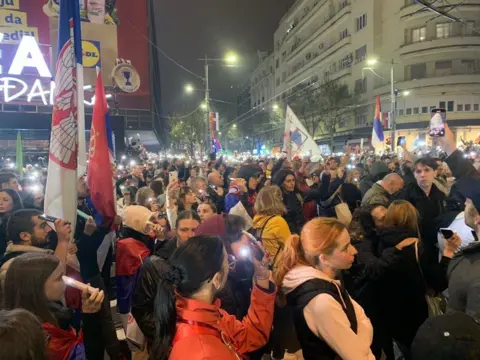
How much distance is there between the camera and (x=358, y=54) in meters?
50.2

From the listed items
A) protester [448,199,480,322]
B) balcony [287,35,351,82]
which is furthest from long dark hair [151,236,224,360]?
balcony [287,35,351,82]

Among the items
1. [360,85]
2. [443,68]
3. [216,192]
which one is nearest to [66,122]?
[216,192]

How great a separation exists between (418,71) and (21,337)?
46.9m

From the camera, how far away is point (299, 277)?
2582 mm

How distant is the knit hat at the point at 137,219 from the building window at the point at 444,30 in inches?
1762

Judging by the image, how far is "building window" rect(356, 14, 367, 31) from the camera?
48281mm

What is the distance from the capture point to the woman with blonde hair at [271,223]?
14.3ft

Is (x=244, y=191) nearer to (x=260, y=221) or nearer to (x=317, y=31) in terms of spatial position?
(x=260, y=221)

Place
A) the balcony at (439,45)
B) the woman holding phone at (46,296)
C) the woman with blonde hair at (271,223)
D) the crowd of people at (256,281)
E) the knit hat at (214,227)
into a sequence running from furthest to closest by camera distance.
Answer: the balcony at (439,45) → the woman with blonde hair at (271,223) → the knit hat at (214,227) → the woman holding phone at (46,296) → the crowd of people at (256,281)

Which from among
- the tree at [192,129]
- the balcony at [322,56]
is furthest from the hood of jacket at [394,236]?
the balcony at [322,56]

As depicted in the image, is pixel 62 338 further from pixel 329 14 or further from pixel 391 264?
pixel 329 14

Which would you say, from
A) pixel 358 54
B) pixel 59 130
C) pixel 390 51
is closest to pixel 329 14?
pixel 358 54

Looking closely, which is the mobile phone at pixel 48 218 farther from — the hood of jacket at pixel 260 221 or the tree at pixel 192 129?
the tree at pixel 192 129

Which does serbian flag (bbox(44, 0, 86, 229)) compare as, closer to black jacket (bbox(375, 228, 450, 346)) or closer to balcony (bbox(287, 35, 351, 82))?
black jacket (bbox(375, 228, 450, 346))
